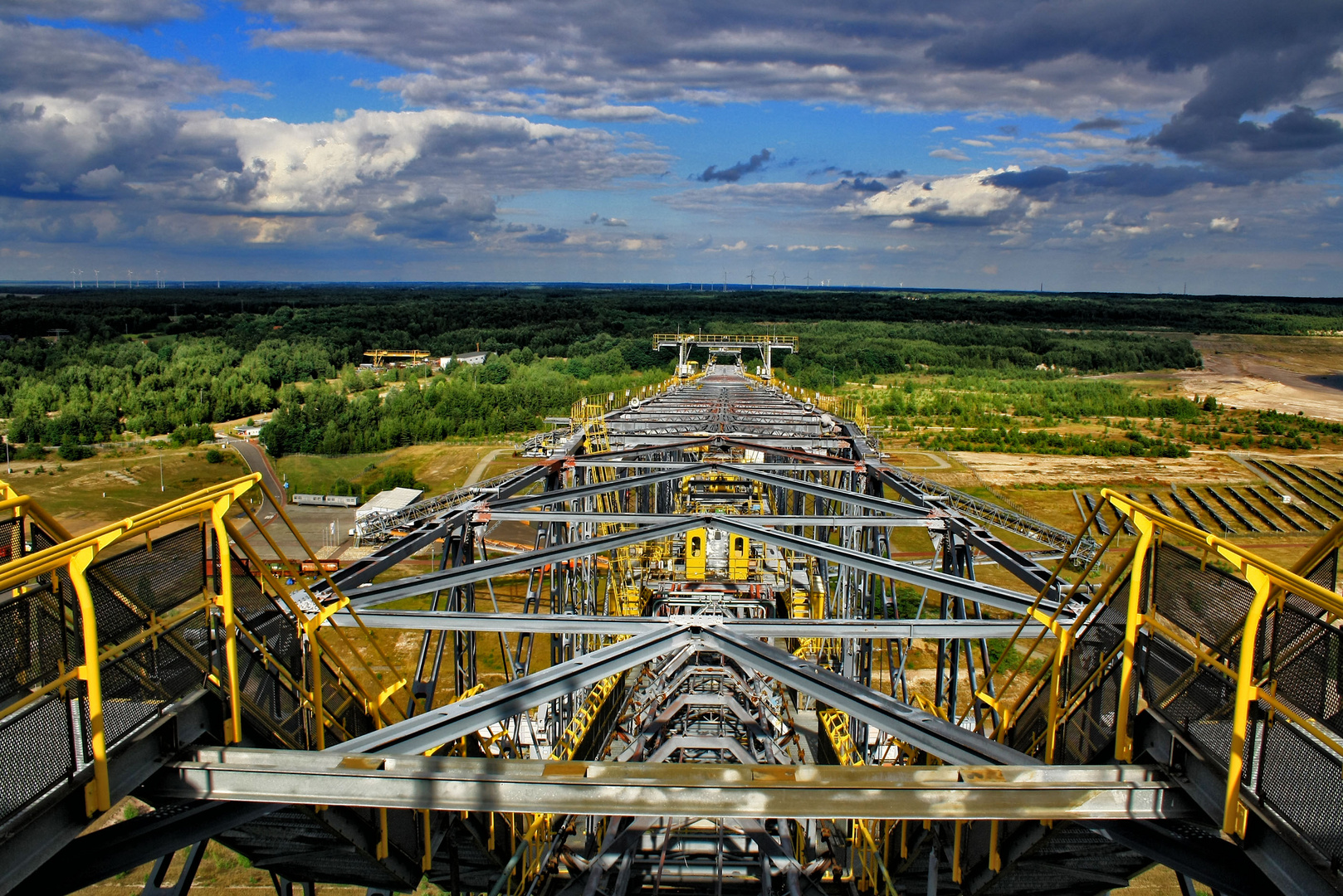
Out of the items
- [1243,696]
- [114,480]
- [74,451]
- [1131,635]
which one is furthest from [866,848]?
[74,451]

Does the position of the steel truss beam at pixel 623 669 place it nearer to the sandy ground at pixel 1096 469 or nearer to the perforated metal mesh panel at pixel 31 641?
the perforated metal mesh panel at pixel 31 641

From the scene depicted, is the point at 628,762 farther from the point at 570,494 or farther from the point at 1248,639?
the point at 570,494

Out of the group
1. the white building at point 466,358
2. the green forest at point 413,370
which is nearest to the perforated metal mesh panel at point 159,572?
the green forest at point 413,370

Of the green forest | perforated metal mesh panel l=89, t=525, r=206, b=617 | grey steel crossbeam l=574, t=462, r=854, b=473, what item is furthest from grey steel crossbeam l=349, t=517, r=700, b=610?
the green forest

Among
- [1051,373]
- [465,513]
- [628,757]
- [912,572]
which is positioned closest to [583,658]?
Result: [912,572]

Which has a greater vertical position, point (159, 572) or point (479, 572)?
point (159, 572)

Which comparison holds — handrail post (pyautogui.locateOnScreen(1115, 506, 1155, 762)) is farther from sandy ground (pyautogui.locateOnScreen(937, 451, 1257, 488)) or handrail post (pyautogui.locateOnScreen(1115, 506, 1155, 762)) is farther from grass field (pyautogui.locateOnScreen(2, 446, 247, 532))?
sandy ground (pyautogui.locateOnScreen(937, 451, 1257, 488))

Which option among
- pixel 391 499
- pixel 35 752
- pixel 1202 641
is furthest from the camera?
pixel 391 499
